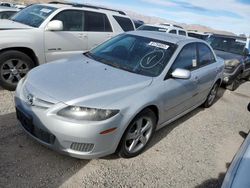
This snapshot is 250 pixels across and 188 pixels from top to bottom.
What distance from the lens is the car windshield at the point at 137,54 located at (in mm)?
3818

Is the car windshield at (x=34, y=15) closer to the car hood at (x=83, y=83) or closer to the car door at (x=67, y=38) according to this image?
the car door at (x=67, y=38)

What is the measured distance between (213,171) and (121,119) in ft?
5.47

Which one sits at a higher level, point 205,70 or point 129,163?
point 205,70

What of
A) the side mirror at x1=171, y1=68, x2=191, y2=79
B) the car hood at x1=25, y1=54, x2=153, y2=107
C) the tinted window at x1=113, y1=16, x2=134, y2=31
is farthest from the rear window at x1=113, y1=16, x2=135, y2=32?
the side mirror at x1=171, y1=68, x2=191, y2=79

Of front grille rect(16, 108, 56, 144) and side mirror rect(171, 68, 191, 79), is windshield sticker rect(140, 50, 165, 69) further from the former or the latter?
front grille rect(16, 108, 56, 144)

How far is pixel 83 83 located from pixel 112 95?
44cm

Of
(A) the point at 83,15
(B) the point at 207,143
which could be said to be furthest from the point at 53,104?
(A) the point at 83,15

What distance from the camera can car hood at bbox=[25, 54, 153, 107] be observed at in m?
2.93

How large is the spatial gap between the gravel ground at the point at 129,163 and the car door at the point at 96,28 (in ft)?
7.85

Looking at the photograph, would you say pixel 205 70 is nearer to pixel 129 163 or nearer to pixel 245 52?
pixel 129 163

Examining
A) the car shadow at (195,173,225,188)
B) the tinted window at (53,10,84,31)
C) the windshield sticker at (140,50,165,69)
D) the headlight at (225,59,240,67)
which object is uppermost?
the tinted window at (53,10,84,31)

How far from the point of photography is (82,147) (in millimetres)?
2914

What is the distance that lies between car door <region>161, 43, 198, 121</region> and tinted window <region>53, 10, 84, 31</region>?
281 cm

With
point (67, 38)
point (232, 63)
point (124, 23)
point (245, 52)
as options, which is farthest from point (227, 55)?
point (67, 38)
